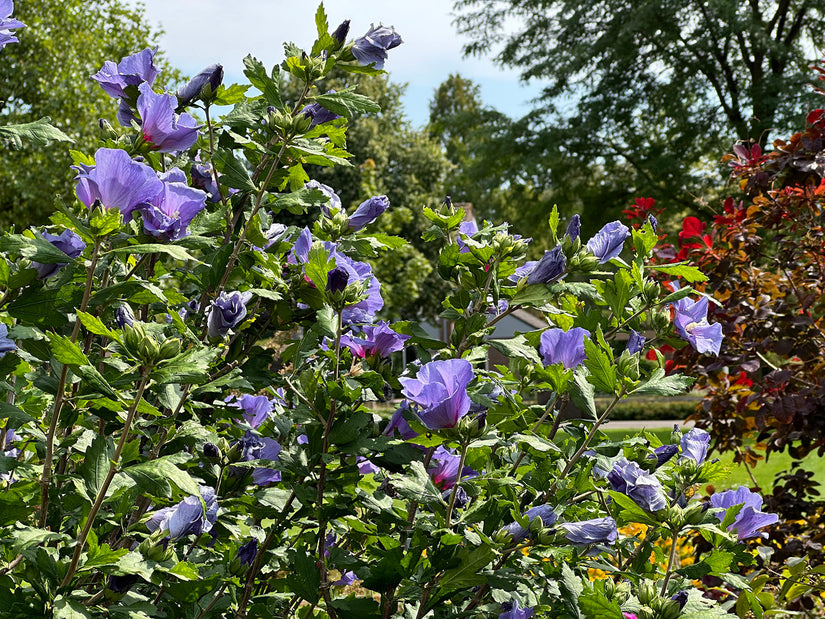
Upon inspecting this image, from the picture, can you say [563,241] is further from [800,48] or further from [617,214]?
[800,48]

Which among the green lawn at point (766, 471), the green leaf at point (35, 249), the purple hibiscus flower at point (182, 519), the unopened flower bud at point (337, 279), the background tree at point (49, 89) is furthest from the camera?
the background tree at point (49, 89)

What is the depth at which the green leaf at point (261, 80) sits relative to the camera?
1.54m

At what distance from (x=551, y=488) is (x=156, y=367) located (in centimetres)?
76

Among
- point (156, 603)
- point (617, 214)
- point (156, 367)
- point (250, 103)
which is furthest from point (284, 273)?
point (617, 214)

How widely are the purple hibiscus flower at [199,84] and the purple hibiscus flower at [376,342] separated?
635 mm

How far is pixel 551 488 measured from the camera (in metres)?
1.40

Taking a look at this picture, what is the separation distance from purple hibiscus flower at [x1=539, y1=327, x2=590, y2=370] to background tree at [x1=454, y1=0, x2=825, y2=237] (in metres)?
15.7

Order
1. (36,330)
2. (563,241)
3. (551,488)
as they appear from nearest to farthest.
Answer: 1. (36,330)
2. (551,488)
3. (563,241)

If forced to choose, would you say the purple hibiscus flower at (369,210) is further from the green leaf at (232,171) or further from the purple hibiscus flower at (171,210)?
the purple hibiscus flower at (171,210)

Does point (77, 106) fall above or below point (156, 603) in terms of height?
above

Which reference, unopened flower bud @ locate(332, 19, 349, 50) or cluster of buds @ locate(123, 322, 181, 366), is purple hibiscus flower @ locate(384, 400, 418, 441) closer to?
cluster of buds @ locate(123, 322, 181, 366)

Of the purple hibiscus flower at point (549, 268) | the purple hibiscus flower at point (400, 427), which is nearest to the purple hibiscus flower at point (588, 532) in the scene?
the purple hibiscus flower at point (400, 427)

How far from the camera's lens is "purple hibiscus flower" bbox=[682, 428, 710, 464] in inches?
56.8

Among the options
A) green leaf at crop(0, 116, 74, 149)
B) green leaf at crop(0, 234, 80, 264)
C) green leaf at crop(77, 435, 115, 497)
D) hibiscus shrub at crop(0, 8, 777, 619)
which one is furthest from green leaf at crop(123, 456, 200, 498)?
green leaf at crop(0, 116, 74, 149)
